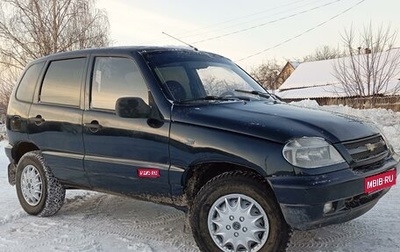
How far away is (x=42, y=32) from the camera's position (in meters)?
26.9

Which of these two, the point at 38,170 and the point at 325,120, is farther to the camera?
the point at 38,170

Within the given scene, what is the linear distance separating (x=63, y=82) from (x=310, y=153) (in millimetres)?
2989

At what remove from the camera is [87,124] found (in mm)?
4449

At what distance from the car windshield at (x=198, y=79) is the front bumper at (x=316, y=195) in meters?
1.26

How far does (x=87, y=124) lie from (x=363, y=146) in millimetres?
2628

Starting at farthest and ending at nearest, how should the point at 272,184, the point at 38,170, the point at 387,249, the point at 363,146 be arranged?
the point at 38,170
the point at 387,249
the point at 363,146
the point at 272,184

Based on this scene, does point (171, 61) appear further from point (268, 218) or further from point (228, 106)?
point (268, 218)

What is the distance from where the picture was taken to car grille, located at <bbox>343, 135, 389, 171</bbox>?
11.0ft

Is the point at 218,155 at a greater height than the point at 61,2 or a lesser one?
lesser

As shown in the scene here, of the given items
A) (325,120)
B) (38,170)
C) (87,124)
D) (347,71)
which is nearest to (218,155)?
(325,120)

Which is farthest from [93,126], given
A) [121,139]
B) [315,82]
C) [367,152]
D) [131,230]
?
[315,82]

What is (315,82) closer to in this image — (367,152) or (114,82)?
(114,82)

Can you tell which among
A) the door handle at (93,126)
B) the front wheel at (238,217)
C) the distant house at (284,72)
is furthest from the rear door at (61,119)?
the distant house at (284,72)

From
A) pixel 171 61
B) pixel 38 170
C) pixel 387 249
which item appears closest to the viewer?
pixel 387 249
